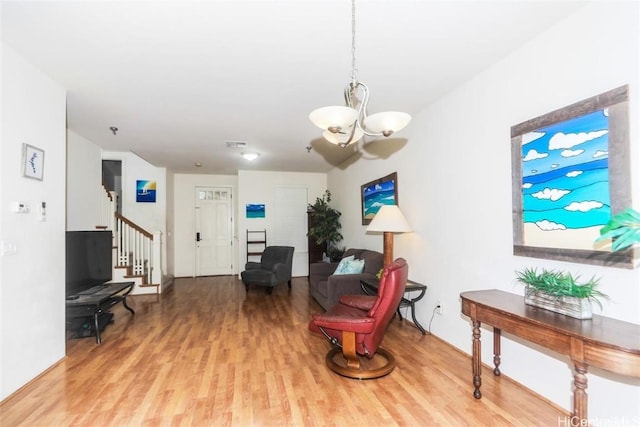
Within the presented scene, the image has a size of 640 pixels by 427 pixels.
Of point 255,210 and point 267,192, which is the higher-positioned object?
point 267,192

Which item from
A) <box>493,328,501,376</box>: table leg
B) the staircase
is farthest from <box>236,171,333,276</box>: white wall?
<box>493,328,501,376</box>: table leg

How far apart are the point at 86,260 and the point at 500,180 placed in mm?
4381

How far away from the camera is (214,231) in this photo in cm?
735

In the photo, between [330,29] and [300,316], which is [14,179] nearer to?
[330,29]

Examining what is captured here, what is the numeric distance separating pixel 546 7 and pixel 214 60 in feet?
7.47

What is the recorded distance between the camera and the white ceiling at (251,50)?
182 centimetres

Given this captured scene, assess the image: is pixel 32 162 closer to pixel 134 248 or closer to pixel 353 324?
pixel 353 324

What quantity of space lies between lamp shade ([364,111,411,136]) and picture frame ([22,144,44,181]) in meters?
2.63

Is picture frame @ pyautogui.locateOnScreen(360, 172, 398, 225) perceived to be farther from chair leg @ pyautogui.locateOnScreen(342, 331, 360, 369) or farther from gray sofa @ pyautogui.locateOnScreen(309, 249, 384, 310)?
A: chair leg @ pyautogui.locateOnScreen(342, 331, 360, 369)

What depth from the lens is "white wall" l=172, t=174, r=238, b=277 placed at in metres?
7.16

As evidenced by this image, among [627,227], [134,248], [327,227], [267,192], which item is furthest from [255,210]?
[627,227]

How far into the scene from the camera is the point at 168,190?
21.8ft

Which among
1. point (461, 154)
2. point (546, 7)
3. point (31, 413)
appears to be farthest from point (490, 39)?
point (31, 413)

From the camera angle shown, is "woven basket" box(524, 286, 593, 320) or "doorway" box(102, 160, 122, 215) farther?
"doorway" box(102, 160, 122, 215)
